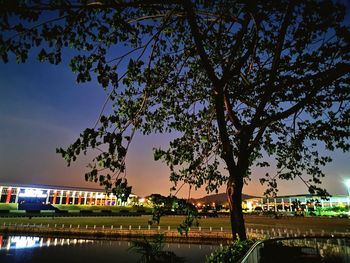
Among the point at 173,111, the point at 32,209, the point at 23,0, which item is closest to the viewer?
the point at 23,0

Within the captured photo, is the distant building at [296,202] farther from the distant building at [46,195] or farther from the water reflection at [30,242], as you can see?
the distant building at [46,195]

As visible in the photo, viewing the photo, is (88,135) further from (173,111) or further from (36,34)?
(173,111)

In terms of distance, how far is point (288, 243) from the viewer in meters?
7.46

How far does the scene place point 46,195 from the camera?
271 feet

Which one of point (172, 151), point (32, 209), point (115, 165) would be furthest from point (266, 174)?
point (32, 209)

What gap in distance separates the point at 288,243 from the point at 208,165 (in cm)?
436

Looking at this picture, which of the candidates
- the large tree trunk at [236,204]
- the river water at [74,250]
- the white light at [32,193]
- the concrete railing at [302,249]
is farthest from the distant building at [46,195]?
the concrete railing at [302,249]

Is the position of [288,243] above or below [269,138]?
below

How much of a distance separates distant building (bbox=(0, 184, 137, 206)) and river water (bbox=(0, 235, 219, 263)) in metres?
28.7

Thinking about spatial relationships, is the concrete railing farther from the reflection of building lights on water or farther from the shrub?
the reflection of building lights on water

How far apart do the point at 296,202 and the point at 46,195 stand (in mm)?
84215

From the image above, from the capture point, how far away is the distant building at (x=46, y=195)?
73.9 meters

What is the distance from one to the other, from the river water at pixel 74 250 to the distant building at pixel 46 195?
94.3 ft

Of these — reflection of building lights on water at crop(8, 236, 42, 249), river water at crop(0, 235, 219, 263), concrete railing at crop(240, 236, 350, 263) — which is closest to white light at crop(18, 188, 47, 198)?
river water at crop(0, 235, 219, 263)
